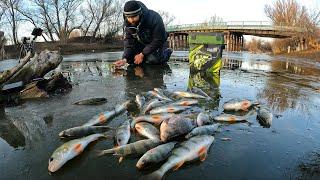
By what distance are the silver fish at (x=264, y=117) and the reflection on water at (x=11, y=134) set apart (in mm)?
3185

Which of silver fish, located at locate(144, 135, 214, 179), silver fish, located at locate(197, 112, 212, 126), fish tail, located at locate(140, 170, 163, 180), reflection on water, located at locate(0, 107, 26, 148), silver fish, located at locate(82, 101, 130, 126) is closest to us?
fish tail, located at locate(140, 170, 163, 180)

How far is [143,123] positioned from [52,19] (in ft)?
181

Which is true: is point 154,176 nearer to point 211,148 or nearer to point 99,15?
point 211,148

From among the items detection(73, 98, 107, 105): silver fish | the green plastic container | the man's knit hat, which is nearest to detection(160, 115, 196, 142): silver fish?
detection(73, 98, 107, 105): silver fish

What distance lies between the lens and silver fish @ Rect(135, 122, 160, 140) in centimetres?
380

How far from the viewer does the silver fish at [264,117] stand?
4582 millimetres

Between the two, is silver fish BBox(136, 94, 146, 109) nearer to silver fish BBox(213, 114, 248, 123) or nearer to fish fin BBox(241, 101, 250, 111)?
silver fish BBox(213, 114, 248, 123)

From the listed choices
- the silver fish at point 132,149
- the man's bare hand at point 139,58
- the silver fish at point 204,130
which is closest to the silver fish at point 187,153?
the silver fish at point 204,130

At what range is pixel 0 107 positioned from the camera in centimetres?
581

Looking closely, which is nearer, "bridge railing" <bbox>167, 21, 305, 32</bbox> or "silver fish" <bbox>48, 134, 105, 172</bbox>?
"silver fish" <bbox>48, 134, 105, 172</bbox>

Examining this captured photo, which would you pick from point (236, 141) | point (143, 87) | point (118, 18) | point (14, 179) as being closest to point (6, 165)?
point (14, 179)

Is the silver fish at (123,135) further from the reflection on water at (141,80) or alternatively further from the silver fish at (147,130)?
the reflection on water at (141,80)

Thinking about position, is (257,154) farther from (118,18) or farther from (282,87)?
(118,18)

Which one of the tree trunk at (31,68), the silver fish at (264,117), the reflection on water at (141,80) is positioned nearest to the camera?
the silver fish at (264,117)
